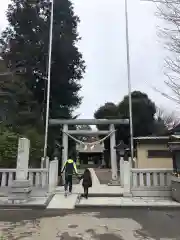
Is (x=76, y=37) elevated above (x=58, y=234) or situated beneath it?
elevated above

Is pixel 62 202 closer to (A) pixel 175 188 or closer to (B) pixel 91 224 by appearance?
(B) pixel 91 224

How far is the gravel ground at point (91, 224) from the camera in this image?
5.01 m

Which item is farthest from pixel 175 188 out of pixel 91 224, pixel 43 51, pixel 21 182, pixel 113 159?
pixel 43 51

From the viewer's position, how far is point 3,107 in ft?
55.0

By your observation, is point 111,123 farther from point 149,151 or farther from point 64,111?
point 64,111

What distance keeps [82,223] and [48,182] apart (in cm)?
468

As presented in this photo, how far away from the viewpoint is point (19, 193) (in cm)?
860

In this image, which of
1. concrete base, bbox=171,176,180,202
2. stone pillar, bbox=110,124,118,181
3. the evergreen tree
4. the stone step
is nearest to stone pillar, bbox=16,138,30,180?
the stone step

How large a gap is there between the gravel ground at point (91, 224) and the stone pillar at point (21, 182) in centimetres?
102

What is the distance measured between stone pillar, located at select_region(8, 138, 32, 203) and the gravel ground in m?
1.02

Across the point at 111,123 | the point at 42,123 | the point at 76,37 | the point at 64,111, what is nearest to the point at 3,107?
the point at 42,123

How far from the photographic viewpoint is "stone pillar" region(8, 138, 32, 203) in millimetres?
8547

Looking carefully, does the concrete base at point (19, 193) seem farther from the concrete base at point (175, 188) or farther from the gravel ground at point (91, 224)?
the concrete base at point (175, 188)

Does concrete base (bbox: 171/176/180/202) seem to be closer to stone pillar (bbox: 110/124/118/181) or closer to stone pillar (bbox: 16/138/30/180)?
stone pillar (bbox: 16/138/30/180)
